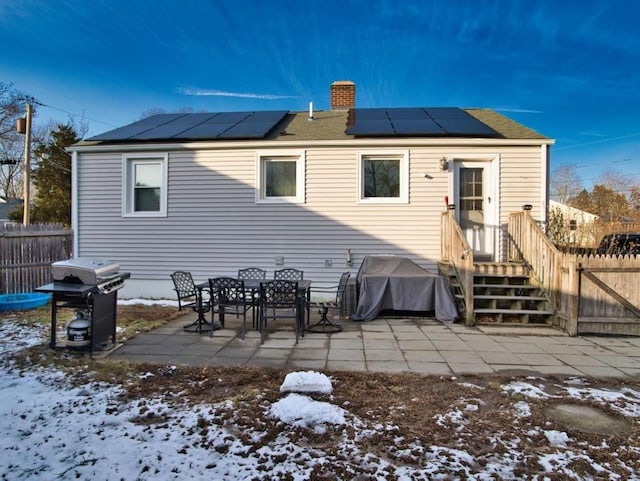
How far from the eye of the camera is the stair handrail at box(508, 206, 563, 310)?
21.0 ft

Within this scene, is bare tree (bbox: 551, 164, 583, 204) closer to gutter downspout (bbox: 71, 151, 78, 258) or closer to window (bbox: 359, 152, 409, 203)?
window (bbox: 359, 152, 409, 203)

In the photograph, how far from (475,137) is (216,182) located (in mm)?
5976

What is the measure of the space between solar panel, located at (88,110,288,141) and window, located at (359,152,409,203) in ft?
8.28

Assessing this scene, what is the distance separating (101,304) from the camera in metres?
4.80

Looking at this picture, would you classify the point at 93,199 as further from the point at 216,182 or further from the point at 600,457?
the point at 600,457

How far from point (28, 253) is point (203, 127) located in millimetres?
4995

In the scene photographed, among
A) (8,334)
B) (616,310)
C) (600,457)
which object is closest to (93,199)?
(8,334)

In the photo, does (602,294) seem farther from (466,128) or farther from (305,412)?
(305,412)

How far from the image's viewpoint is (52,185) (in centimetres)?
2323

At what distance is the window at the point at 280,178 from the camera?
8.54m

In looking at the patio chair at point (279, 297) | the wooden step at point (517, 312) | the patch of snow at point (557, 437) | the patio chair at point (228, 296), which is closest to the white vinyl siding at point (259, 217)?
the wooden step at point (517, 312)

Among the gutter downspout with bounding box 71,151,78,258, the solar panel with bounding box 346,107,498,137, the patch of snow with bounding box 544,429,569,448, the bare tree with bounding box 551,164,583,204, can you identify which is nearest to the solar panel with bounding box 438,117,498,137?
the solar panel with bounding box 346,107,498,137

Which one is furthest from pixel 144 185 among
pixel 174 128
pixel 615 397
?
pixel 615 397

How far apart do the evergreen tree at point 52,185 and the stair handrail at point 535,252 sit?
2492cm
